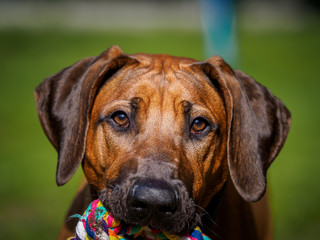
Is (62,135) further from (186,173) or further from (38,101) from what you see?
(186,173)

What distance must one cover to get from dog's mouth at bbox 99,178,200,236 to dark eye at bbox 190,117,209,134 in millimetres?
718

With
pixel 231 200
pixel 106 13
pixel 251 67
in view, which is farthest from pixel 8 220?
pixel 106 13

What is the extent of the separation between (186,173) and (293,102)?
11.9 meters

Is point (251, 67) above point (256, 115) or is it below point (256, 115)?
below

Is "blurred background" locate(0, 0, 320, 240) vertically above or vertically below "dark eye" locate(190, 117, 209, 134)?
below

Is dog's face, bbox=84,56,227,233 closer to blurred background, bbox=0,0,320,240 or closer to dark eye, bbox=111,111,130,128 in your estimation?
dark eye, bbox=111,111,130,128

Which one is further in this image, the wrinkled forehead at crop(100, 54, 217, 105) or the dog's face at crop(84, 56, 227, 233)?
the wrinkled forehead at crop(100, 54, 217, 105)

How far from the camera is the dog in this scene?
375 cm

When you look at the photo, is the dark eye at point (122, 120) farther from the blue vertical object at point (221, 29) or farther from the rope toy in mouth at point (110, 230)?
the blue vertical object at point (221, 29)

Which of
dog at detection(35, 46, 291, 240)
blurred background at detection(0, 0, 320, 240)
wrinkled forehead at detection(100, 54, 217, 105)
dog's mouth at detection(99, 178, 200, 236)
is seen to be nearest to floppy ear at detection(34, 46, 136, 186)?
dog at detection(35, 46, 291, 240)

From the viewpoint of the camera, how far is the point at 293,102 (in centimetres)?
1493

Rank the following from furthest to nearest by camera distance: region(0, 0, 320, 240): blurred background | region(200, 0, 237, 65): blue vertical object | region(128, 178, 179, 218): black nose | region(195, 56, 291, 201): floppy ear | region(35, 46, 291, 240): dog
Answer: region(200, 0, 237, 65): blue vertical object → region(0, 0, 320, 240): blurred background → region(195, 56, 291, 201): floppy ear → region(35, 46, 291, 240): dog → region(128, 178, 179, 218): black nose

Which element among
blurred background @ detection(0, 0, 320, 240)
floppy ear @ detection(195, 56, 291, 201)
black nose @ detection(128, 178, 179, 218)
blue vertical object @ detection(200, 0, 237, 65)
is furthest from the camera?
blue vertical object @ detection(200, 0, 237, 65)

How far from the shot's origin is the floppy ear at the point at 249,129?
417 centimetres
